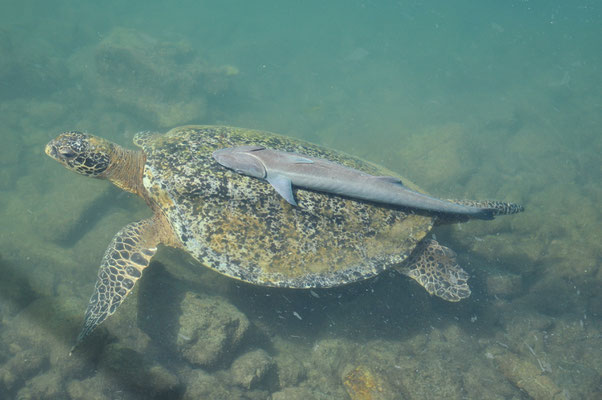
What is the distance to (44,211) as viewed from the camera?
22.7 feet

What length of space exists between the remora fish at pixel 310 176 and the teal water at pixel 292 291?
2210 mm

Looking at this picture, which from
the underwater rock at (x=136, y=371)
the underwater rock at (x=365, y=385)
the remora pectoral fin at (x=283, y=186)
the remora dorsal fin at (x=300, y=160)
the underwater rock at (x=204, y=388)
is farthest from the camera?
the underwater rock at (x=365, y=385)

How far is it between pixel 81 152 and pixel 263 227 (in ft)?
9.89

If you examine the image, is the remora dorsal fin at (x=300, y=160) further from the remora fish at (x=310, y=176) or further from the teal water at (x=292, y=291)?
the teal water at (x=292, y=291)

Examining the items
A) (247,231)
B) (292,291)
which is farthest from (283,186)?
(292,291)

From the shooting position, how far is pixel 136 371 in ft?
12.8

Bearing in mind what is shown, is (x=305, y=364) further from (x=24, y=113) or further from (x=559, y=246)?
(x=24, y=113)

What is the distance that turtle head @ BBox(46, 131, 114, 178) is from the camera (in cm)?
451

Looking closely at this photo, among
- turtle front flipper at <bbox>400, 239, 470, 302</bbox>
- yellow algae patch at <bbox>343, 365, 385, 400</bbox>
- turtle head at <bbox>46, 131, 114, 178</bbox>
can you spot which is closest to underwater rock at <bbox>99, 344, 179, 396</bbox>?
yellow algae patch at <bbox>343, 365, 385, 400</bbox>

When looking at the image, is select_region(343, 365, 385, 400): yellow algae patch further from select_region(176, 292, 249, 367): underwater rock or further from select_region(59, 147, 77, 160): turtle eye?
select_region(59, 147, 77, 160): turtle eye

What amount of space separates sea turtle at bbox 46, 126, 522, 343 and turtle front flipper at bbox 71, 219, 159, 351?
1 centimetres

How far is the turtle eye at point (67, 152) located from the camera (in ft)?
14.7

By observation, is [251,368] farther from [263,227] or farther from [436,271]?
[436,271]

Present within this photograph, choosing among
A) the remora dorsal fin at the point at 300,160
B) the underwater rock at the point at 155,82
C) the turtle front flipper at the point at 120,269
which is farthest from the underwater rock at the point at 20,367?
the underwater rock at the point at 155,82
